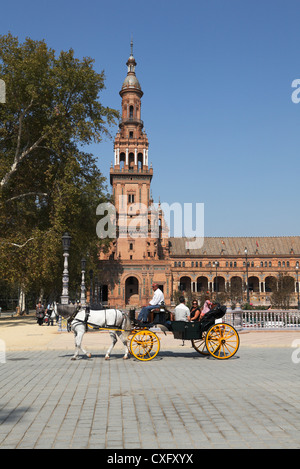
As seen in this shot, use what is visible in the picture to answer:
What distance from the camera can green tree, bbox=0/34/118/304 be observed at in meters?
27.7

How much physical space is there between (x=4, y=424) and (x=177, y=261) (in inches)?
3871

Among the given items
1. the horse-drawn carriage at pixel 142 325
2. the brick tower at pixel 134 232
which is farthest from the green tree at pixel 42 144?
the brick tower at pixel 134 232

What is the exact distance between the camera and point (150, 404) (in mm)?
6656

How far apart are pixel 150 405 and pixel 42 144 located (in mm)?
28472

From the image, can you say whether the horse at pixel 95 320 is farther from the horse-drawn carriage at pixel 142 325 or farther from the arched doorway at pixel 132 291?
the arched doorway at pixel 132 291

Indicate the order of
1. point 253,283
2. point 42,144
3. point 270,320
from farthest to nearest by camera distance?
point 253,283 < point 42,144 < point 270,320

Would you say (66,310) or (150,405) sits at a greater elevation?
(66,310)

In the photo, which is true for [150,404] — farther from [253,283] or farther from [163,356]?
[253,283]

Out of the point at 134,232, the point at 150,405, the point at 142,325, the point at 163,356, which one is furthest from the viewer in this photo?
the point at 134,232

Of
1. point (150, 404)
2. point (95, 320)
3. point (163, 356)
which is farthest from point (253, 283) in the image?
point (150, 404)

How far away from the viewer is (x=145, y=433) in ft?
16.9

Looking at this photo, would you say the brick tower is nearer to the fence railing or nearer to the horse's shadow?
the fence railing

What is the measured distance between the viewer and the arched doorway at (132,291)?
269 feet

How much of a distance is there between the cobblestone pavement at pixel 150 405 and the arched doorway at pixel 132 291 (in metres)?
71.4
